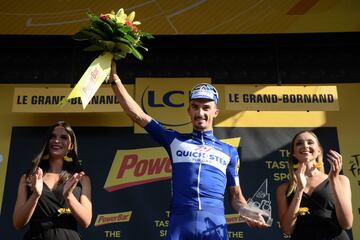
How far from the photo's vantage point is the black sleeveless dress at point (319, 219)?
2.68 metres

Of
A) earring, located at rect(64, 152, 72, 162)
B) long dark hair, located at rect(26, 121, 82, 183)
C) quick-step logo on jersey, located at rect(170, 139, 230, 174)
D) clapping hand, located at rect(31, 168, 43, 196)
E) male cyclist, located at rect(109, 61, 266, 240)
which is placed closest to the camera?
male cyclist, located at rect(109, 61, 266, 240)

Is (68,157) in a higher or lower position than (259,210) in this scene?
higher

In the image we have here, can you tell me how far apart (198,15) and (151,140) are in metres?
1.18

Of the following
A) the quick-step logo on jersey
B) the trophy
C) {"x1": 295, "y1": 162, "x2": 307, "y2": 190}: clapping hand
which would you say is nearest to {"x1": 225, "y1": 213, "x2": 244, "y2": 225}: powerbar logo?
{"x1": 295, "y1": 162, "x2": 307, "y2": 190}: clapping hand

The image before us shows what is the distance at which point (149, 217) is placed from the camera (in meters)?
4.00

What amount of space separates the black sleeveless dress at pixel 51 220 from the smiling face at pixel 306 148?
56.1 inches

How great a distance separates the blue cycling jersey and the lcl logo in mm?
1757

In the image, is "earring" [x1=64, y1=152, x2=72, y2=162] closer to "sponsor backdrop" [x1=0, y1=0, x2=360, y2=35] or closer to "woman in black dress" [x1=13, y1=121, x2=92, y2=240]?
"woman in black dress" [x1=13, y1=121, x2=92, y2=240]

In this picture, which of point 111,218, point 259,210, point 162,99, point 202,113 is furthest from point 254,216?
point 162,99

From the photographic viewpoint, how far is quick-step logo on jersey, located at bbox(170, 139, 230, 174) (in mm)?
2424

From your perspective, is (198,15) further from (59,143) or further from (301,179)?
(301,179)

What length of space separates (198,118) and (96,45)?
663mm

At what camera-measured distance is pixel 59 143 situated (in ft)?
9.76

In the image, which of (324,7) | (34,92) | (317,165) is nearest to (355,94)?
(324,7)
